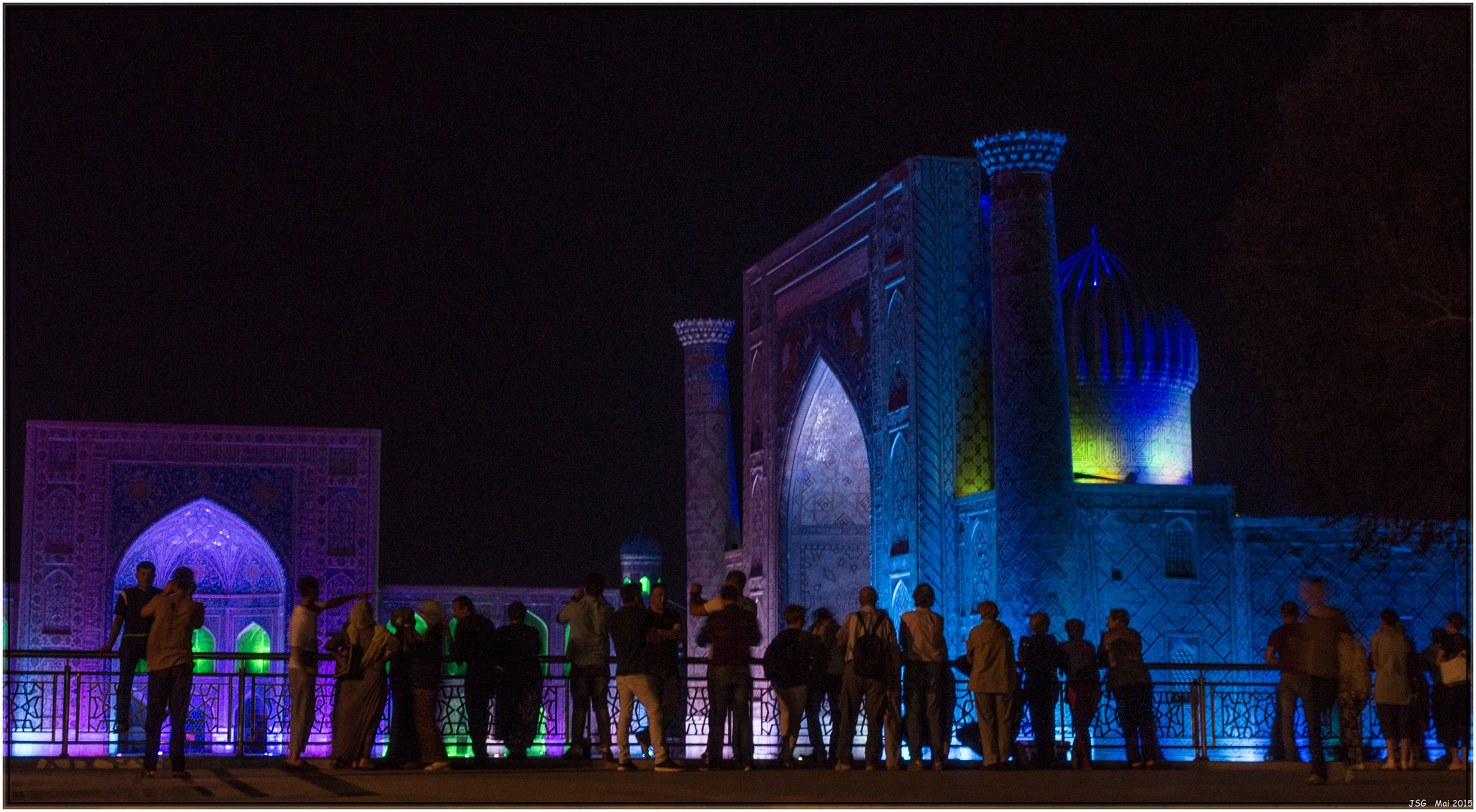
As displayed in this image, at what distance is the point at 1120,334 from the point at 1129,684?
840 cm

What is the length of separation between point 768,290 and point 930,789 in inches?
516

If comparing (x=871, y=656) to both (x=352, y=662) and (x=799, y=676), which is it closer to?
(x=799, y=676)

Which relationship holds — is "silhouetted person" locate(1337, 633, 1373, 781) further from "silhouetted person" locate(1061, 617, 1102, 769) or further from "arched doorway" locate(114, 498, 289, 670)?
"arched doorway" locate(114, 498, 289, 670)

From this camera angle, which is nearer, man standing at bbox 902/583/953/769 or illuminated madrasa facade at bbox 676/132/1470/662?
man standing at bbox 902/583/953/769

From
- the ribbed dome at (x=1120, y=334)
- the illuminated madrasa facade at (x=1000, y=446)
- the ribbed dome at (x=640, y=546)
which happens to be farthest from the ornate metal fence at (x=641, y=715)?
the ribbed dome at (x=640, y=546)

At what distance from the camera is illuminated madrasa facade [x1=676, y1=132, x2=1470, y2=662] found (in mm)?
14750

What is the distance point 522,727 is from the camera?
9695 mm

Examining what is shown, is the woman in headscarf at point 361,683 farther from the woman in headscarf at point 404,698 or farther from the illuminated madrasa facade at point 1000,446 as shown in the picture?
the illuminated madrasa facade at point 1000,446

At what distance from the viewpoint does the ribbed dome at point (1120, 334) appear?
58.3 ft

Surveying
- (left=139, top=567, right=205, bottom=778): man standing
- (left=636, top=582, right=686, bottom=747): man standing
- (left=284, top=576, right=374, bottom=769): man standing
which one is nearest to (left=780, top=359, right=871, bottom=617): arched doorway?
(left=636, top=582, right=686, bottom=747): man standing

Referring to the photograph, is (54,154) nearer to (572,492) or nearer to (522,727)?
(572,492)

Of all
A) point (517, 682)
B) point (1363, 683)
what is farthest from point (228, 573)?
point (1363, 683)

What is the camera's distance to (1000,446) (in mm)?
14742

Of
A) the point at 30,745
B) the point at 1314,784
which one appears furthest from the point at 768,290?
the point at 1314,784
